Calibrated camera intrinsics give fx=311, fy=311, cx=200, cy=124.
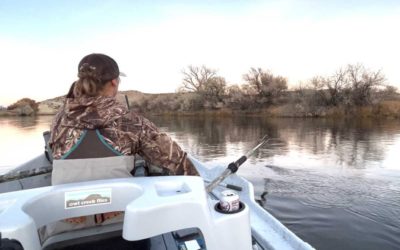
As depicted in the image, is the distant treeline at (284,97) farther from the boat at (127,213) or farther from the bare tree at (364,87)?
the boat at (127,213)

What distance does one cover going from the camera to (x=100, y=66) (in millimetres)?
1901

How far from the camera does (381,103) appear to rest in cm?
2861

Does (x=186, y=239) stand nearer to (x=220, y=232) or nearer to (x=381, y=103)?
(x=220, y=232)

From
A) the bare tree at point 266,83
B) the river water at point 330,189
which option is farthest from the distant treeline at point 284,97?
the river water at point 330,189

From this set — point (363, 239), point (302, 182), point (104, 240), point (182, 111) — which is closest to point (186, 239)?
point (104, 240)

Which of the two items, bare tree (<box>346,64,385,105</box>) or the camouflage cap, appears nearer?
the camouflage cap

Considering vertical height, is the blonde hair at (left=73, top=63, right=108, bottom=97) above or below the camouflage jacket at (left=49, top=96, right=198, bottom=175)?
above

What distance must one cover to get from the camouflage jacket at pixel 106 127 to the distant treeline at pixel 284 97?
24623 millimetres

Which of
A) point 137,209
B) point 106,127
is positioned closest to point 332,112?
point 106,127

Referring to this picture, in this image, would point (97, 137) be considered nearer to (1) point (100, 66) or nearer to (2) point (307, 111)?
(1) point (100, 66)

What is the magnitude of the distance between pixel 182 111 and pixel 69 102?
1577 inches

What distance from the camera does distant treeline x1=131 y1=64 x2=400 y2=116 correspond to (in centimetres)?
2964

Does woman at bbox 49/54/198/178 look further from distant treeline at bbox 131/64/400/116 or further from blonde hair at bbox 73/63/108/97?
distant treeline at bbox 131/64/400/116

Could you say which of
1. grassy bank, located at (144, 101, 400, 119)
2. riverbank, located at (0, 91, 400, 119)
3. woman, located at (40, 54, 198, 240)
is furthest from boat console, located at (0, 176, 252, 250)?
grassy bank, located at (144, 101, 400, 119)
